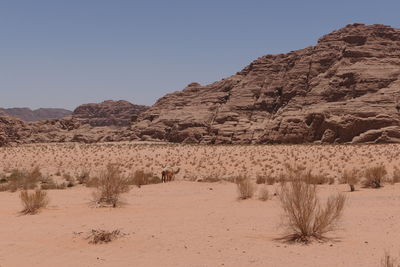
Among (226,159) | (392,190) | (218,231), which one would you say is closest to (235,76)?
(226,159)

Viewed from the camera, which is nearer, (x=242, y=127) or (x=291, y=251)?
(x=291, y=251)

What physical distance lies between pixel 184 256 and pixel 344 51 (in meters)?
83.8

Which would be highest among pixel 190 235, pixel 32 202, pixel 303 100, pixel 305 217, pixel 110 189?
pixel 303 100

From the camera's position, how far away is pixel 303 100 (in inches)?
3105

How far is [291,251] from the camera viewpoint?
7.22 meters

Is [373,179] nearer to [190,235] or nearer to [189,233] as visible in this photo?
[189,233]

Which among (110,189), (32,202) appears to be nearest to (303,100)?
(110,189)

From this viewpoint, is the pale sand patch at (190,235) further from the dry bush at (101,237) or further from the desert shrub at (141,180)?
the desert shrub at (141,180)

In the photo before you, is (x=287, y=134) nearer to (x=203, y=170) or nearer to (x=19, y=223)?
(x=203, y=170)

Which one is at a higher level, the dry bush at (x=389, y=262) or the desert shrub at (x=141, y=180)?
the dry bush at (x=389, y=262)

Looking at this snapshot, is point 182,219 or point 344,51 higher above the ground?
point 344,51

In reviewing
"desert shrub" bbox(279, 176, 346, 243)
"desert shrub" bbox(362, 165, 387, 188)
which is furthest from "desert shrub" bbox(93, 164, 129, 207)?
"desert shrub" bbox(362, 165, 387, 188)

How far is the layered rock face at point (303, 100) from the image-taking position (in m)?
63.8

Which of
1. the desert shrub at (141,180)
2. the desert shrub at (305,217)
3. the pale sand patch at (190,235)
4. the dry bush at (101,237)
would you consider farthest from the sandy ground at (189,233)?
the desert shrub at (141,180)
